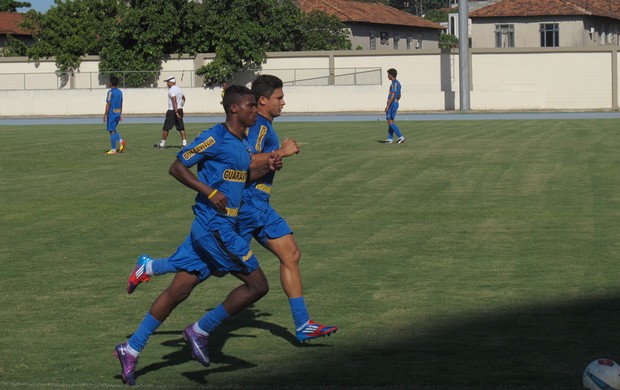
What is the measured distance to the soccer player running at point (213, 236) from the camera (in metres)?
6.74

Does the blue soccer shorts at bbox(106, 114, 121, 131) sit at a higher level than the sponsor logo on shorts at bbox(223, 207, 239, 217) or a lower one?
higher

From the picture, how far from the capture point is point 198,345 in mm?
6891

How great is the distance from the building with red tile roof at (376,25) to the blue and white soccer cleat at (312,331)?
204ft

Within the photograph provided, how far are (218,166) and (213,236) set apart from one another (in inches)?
18.7

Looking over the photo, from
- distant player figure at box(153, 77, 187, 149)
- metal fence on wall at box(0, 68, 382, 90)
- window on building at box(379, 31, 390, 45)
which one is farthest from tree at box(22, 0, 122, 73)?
distant player figure at box(153, 77, 187, 149)

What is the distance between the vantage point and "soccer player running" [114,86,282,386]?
265 inches

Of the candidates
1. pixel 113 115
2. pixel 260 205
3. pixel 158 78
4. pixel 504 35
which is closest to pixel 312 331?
pixel 260 205

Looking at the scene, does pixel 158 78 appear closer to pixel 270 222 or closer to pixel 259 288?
pixel 270 222

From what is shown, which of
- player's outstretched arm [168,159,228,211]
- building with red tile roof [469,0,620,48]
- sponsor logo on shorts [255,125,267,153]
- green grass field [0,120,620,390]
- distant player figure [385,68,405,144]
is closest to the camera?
player's outstretched arm [168,159,228,211]

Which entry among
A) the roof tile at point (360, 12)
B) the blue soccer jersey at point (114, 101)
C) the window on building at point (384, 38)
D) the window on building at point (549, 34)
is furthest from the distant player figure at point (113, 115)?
the window on building at point (549, 34)

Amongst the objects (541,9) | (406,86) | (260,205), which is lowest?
(260,205)

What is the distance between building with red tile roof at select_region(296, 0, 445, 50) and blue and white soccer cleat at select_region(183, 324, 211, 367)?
62.9 metres

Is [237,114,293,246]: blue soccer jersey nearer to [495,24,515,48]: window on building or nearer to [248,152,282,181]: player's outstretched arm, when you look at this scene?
[248,152,282,181]: player's outstretched arm

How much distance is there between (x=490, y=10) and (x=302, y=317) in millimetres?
74294
